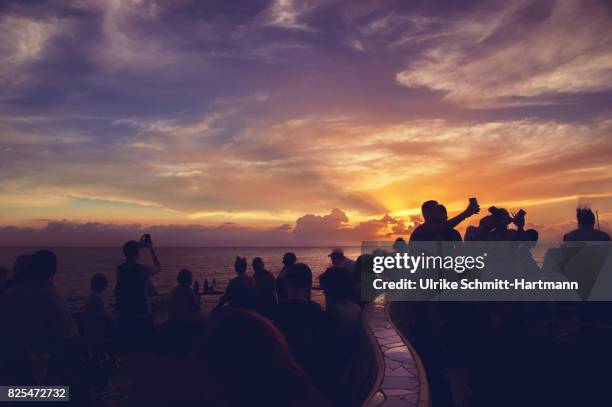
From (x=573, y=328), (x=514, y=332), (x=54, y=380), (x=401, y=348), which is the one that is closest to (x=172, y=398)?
(x=54, y=380)

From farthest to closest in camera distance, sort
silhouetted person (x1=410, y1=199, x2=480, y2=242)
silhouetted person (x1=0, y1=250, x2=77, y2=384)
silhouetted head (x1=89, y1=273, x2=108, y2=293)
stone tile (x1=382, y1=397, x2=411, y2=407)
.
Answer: silhouetted head (x1=89, y1=273, x2=108, y2=293), silhouetted person (x1=410, y1=199, x2=480, y2=242), silhouetted person (x1=0, y1=250, x2=77, y2=384), stone tile (x1=382, y1=397, x2=411, y2=407)

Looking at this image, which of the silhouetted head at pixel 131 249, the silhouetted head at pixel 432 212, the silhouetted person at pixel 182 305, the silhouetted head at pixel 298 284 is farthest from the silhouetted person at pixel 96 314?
the silhouetted head at pixel 432 212

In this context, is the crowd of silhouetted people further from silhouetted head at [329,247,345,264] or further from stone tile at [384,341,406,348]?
stone tile at [384,341,406,348]

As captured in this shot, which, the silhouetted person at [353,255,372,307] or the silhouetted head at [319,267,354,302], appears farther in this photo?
the silhouetted person at [353,255,372,307]

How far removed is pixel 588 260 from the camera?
23.6 feet

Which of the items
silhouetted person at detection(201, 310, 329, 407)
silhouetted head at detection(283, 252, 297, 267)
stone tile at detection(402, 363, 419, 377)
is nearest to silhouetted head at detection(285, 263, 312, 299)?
stone tile at detection(402, 363, 419, 377)

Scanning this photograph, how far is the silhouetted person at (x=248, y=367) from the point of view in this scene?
2.25 meters

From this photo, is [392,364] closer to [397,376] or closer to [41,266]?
[397,376]

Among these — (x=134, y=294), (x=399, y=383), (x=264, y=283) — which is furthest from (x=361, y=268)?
(x=399, y=383)

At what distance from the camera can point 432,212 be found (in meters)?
4.99

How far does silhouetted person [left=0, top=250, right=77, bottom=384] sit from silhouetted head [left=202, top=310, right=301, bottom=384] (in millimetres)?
2867

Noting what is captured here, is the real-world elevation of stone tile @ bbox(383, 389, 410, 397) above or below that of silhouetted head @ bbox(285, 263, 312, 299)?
below

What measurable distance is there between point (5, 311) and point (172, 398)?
3.24m

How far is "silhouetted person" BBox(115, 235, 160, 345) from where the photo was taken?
26.8ft
